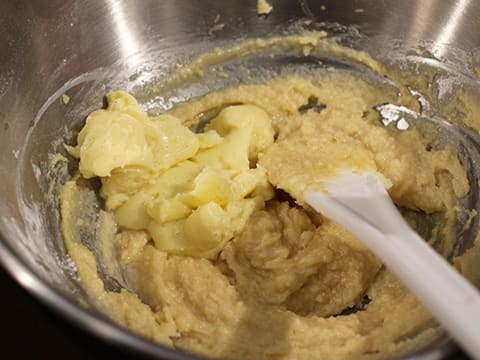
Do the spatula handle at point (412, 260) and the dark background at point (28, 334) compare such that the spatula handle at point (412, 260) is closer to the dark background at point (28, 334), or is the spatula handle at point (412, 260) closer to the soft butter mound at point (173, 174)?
the soft butter mound at point (173, 174)

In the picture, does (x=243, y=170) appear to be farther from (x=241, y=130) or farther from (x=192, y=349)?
(x=192, y=349)

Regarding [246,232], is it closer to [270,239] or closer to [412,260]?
[270,239]

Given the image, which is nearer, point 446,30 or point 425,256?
point 425,256

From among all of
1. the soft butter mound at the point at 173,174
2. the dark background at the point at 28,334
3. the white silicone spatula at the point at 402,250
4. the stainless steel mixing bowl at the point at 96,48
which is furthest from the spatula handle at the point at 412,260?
the dark background at the point at 28,334

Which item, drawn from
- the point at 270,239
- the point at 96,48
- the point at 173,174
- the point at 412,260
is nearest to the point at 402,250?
the point at 412,260

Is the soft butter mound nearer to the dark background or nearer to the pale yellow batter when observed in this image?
the pale yellow batter

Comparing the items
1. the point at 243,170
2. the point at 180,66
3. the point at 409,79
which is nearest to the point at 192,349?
the point at 243,170

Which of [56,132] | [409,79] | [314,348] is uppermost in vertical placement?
[56,132]
